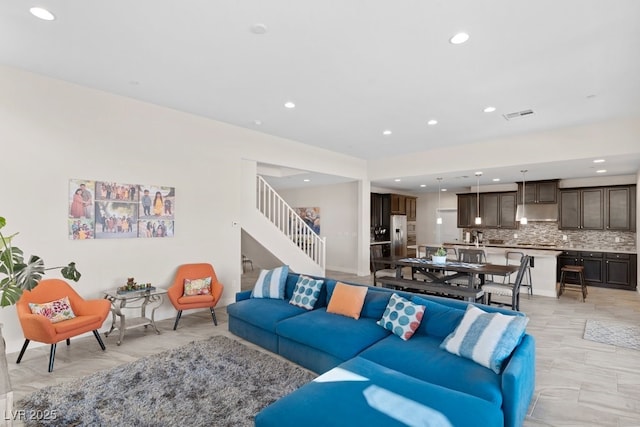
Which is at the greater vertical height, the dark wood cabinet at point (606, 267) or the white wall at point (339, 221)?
the white wall at point (339, 221)

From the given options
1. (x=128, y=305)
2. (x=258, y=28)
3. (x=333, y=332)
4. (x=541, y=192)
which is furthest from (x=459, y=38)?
(x=541, y=192)

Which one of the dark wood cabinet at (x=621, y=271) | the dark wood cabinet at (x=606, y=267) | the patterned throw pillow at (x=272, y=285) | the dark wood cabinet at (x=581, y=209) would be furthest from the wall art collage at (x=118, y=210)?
the dark wood cabinet at (x=621, y=271)

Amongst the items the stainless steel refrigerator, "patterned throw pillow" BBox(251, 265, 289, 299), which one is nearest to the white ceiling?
"patterned throw pillow" BBox(251, 265, 289, 299)

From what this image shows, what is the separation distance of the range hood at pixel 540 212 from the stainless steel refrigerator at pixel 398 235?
322cm

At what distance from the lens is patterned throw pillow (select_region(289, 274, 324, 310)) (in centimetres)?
394

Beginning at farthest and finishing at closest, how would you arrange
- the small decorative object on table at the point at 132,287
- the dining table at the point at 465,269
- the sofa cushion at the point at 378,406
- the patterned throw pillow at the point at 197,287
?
the dining table at the point at 465,269
the patterned throw pillow at the point at 197,287
the small decorative object on table at the point at 132,287
the sofa cushion at the point at 378,406

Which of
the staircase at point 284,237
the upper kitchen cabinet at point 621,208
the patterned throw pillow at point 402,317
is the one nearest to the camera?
the patterned throw pillow at point 402,317

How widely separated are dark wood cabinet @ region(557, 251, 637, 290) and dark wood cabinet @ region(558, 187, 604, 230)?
70cm

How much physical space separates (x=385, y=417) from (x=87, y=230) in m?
4.21

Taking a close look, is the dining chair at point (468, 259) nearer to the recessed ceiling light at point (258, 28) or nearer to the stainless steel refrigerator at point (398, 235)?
the stainless steel refrigerator at point (398, 235)

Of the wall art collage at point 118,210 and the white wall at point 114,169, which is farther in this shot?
the wall art collage at point 118,210

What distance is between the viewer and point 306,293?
13.1ft

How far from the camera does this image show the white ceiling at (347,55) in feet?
8.42

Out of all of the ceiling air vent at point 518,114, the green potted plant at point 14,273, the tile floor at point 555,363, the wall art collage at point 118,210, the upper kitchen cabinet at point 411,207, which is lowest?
the tile floor at point 555,363
